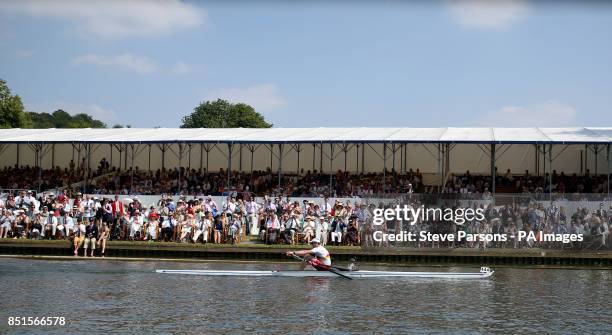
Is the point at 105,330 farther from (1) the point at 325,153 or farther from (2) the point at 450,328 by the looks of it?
(1) the point at 325,153

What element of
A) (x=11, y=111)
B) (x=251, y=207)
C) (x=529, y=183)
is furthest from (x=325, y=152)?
(x=11, y=111)

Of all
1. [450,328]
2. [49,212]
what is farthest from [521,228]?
[49,212]

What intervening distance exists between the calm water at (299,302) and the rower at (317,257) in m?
0.51

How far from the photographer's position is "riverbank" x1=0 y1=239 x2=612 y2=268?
3250 cm

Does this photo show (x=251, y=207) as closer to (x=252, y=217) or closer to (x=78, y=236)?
(x=252, y=217)

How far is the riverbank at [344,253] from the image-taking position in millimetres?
32500

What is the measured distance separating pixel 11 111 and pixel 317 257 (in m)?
56.2

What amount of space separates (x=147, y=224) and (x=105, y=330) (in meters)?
17.4

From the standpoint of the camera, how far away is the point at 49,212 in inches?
1471

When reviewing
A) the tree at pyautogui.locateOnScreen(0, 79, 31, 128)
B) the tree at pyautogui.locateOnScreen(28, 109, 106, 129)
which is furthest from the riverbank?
the tree at pyautogui.locateOnScreen(28, 109, 106, 129)

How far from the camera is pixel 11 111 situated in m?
77.5

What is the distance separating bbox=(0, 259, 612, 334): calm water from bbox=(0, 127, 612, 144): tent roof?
10.5 m

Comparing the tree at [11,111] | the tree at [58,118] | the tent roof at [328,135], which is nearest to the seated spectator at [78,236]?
the tent roof at [328,135]

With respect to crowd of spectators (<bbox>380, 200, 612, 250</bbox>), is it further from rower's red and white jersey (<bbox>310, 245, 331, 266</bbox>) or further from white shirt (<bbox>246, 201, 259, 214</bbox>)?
white shirt (<bbox>246, 201, 259, 214</bbox>)
